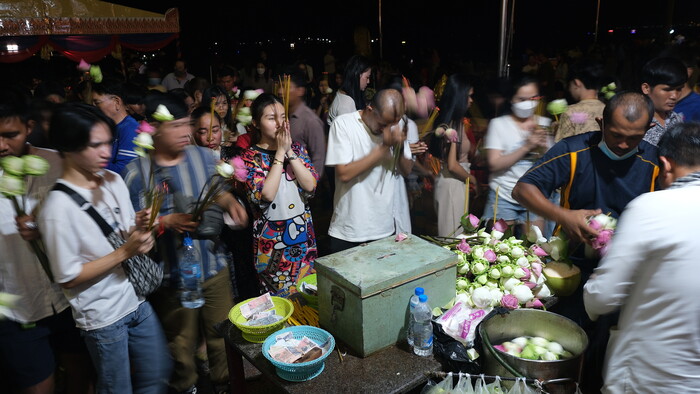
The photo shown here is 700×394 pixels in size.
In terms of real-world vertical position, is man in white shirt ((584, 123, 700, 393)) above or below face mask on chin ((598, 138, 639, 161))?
below

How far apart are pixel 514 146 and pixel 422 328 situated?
198 cm

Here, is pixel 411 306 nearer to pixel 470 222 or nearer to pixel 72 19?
pixel 470 222

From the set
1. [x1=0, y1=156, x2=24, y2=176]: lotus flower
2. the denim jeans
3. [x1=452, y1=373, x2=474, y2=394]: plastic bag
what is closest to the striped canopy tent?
[x1=0, y1=156, x2=24, y2=176]: lotus flower

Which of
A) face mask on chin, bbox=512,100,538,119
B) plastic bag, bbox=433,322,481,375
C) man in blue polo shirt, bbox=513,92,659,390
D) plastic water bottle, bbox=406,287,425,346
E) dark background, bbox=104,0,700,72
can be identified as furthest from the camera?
dark background, bbox=104,0,700,72

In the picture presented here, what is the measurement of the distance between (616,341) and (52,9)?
796cm

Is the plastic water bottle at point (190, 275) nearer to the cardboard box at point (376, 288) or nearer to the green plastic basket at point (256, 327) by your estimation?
the green plastic basket at point (256, 327)

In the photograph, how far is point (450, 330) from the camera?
2.02m

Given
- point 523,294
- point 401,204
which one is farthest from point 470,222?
point 401,204

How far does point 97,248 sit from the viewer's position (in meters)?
2.01

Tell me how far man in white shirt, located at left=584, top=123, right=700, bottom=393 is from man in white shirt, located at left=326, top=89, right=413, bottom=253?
160 cm

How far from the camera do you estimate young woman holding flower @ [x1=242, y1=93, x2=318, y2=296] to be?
9.81 feet

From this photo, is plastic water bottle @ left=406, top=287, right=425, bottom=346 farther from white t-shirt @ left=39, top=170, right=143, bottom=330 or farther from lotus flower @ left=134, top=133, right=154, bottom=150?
lotus flower @ left=134, top=133, right=154, bottom=150

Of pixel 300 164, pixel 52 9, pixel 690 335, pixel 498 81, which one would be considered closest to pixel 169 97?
pixel 300 164

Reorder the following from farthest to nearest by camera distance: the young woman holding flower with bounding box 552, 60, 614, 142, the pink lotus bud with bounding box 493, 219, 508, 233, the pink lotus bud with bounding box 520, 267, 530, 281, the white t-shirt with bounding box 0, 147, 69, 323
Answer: the young woman holding flower with bounding box 552, 60, 614, 142 → the pink lotus bud with bounding box 493, 219, 508, 233 → the pink lotus bud with bounding box 520, 267, 530, 281 → the white t-shirt with bounding box 0, 147, 69, 323
